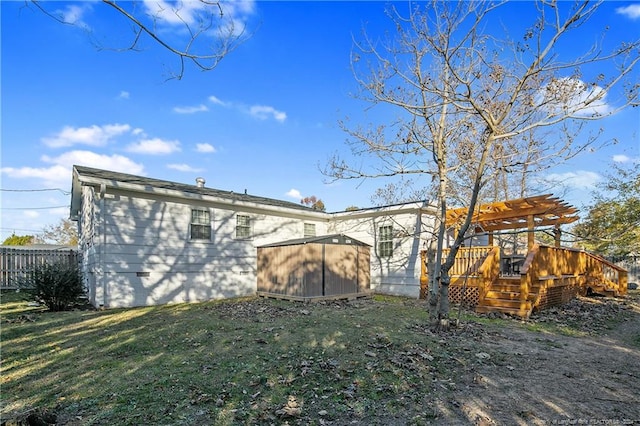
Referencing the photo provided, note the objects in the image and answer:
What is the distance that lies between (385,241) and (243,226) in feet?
17.4

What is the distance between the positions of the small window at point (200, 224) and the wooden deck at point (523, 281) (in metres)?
7.26

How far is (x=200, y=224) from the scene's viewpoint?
11.1 meters

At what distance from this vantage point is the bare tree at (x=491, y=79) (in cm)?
540

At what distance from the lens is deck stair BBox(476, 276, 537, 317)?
7.96m

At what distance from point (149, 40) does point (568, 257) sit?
12001mm

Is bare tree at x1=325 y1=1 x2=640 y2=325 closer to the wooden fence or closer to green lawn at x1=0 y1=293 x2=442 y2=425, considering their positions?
green lawn at x1=0 y1=293 x2=442 y2=425

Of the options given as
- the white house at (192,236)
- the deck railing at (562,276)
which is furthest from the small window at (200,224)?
the deck railing at (562,276)

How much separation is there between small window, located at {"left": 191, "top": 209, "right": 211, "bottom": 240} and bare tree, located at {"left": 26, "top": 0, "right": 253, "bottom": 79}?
7697mm

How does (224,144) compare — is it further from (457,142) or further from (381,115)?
(457,142)

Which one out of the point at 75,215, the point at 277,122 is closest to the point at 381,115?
the point at 277,122

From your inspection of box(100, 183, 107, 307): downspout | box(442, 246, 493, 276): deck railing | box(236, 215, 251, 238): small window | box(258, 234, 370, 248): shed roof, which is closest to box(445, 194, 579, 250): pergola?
box(442, 246, 493, 276): deck railing

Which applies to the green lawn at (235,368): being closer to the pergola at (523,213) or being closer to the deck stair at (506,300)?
the deck stair at (506,300)

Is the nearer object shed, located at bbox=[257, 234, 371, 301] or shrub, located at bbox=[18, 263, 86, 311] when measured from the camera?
shrub, located at bbox=[18, 263, 86, 311]

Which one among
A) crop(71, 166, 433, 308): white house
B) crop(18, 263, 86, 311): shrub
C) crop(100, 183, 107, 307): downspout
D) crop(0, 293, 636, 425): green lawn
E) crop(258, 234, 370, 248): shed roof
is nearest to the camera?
crop(0, 293, 636, 425): green lawn
